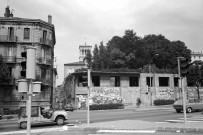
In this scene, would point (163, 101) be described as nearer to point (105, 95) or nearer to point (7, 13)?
point (105, 95)

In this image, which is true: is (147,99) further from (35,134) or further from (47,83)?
(35,134)

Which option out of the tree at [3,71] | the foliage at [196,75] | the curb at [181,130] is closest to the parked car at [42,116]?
the curb at [181,130]

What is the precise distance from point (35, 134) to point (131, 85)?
35.4 metres

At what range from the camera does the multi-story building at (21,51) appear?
122ft

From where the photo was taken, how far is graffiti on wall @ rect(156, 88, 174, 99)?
44969 millimetres

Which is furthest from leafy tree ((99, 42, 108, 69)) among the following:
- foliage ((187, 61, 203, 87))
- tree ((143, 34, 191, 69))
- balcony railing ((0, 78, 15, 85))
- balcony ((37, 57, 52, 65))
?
balcony railing ((0, 78, 15, 85))

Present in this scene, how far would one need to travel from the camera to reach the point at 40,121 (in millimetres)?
15844

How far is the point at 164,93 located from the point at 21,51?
28894 mm

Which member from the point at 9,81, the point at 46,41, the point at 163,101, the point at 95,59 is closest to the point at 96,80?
the point at 95,59

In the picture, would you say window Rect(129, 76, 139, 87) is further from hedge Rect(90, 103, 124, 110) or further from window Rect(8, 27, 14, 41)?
window Rect(8, 27, 14, 41)

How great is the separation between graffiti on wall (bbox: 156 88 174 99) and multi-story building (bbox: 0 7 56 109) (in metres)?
21.7

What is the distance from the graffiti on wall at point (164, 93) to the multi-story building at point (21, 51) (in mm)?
21669

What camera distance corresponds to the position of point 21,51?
37.9 metres

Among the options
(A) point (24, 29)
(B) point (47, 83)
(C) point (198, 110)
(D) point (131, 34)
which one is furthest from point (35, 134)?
(D) point (131, 34)
